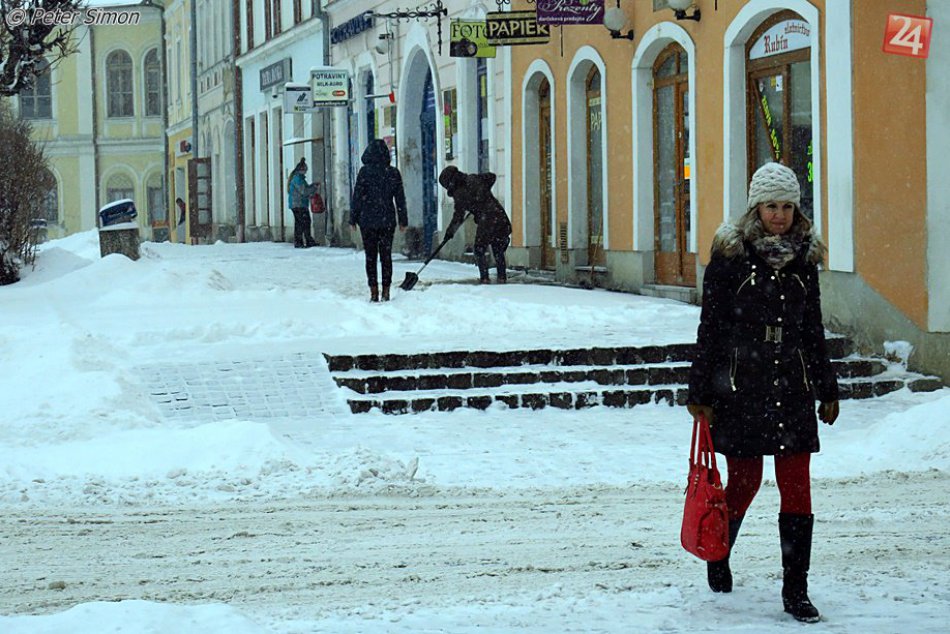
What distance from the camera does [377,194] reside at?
17.8m

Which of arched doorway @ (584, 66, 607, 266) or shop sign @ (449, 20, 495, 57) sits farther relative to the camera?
shop sign @ (449, 20, 495, 57)

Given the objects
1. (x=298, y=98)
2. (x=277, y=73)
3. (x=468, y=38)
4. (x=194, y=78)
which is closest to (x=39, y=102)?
(x=194, y=78)

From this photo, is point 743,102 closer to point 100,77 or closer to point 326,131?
point 326,131

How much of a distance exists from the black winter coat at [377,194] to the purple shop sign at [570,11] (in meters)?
2.99

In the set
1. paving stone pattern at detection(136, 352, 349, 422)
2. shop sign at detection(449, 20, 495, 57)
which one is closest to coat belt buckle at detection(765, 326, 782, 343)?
paving stone pattern at detection(136, 352, 349, 422)

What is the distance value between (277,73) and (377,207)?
24.4 metres

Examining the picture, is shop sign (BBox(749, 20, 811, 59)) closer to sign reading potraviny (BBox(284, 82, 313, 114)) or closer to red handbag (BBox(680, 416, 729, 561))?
red handbag (BBox(680, 416, 729, 561))

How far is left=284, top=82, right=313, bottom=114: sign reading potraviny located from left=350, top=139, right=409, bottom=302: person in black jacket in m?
17.7

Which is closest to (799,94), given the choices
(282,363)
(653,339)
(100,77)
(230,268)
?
(653,339)

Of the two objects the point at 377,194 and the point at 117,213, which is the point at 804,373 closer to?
the point at 377,194

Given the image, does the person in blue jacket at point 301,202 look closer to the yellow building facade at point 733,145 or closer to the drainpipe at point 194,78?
the yellow building facade at point 733,145

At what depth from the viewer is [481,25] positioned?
24.0m

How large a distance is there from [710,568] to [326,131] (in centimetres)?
3158

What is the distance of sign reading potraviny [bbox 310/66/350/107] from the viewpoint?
3388 cm
